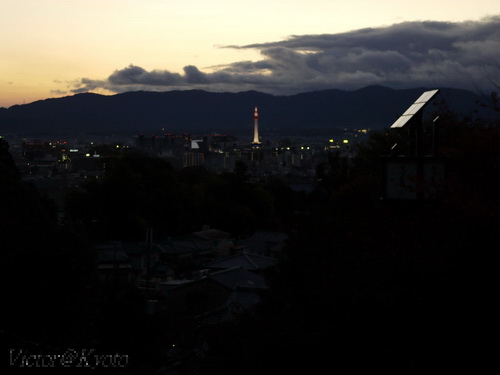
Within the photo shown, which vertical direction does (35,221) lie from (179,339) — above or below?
above

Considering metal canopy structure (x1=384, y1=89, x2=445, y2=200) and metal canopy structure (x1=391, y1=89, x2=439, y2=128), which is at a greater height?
metal canopy structure (x1=391, y1=89, x2=439, y2=128)

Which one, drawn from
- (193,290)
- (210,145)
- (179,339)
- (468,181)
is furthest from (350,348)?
(210,145)

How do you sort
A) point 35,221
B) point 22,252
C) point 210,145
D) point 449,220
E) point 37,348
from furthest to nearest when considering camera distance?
point 210,145, point 35,221, point 22,252, point 37,348, point 449,220

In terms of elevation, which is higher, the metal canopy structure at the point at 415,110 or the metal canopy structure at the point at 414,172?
the metal canopy structure at the point at 415,110

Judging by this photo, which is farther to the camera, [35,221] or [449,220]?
[35,221]

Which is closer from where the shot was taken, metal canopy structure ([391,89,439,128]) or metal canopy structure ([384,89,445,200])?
metal canopy structure ([384,89,445,200])

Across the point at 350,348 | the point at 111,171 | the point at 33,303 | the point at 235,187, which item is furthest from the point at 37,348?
the point at 235,187

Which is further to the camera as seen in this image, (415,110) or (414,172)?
(415,110)

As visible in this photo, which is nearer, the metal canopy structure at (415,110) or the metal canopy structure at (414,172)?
the metal canopy structure at (414,172)

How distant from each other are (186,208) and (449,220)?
38.5 meters

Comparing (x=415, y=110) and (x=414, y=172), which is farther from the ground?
(x=415, y=110)

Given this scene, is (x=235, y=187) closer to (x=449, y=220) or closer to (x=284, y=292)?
(x=284, y=292)

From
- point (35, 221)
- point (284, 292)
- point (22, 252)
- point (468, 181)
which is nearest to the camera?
point (468, 181)

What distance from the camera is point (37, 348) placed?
1045 cm
